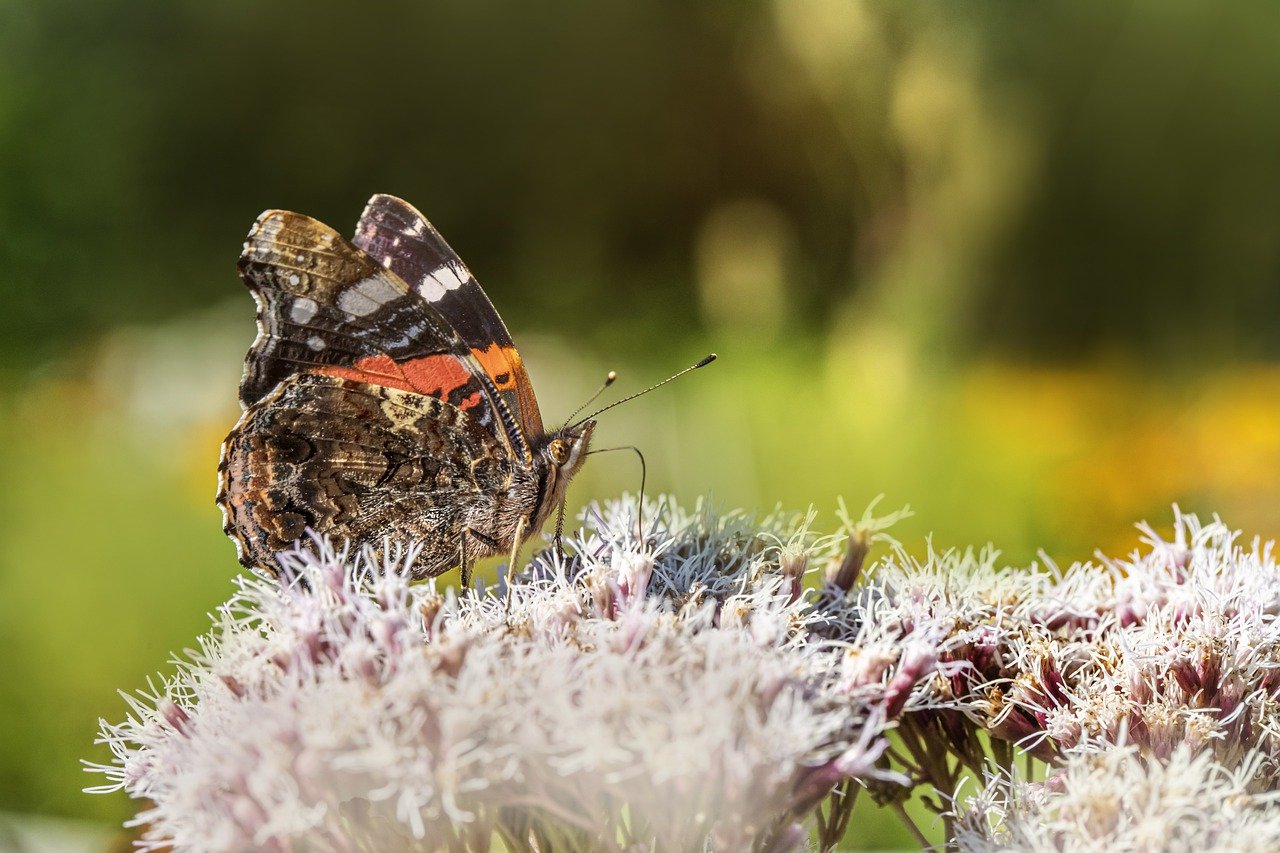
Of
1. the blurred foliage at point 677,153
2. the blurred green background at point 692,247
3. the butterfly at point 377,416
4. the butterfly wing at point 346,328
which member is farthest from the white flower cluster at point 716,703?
the blurred foliage at point 677,153

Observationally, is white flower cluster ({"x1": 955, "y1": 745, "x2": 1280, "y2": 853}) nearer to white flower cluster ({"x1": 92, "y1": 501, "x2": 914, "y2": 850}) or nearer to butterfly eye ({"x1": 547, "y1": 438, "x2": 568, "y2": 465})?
white flower cluster ({"x1": 92, "y1": 501, "x2": 914, "y2": 850})

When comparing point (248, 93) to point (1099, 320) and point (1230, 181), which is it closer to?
point (1099, 320)

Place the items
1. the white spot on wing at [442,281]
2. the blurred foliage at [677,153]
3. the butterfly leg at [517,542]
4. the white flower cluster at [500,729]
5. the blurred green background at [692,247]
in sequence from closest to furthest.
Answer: the white flower cluster at [500,729] → the butterfly leg at [517,542] → the white spot on wing at [442,281] → the blurred green background at [692,247] → the blurred foliage at [677,153]

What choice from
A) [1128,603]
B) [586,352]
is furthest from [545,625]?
[586,352]

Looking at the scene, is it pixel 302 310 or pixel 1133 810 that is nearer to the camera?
pixel 1133 810

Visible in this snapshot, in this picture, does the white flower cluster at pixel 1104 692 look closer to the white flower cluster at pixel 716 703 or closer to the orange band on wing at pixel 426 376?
the white flower cluster at pixel 716 703

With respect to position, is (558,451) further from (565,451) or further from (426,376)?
(426,376)

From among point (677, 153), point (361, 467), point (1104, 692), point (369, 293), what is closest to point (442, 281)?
point (369, 293)
